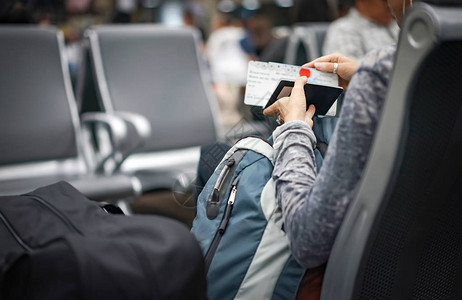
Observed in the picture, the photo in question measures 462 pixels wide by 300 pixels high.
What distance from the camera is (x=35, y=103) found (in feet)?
7.36

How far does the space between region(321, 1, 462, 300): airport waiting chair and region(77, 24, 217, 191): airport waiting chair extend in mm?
1592

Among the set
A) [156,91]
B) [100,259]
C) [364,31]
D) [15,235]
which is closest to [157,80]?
[156,91]

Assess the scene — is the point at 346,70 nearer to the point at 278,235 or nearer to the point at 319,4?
the point at 278,235

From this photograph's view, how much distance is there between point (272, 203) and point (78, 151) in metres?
1.59

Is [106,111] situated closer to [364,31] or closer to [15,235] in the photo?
[364,31]

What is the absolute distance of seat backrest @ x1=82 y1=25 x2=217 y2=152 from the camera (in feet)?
8.11

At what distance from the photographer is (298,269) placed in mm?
905

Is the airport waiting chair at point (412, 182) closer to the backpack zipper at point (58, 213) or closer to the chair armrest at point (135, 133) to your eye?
the backpack zipper at point (58, 213)

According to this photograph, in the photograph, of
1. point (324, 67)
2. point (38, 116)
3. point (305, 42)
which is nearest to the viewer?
point (324, 67)

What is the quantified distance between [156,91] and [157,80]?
0.05m

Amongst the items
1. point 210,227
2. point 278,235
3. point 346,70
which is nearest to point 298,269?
point 278,235

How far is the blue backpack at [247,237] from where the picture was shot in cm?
91

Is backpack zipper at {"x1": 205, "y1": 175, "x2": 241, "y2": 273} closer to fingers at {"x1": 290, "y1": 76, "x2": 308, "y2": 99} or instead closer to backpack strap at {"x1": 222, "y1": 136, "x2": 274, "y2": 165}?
backpack strap at {"x1": 222, "y1": 136, "x2": 274, "y2": 165}

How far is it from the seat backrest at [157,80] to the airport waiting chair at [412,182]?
175 centimetres
